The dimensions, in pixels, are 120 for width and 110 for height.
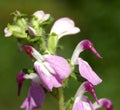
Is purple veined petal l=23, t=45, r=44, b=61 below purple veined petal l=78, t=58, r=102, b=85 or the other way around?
the other way around

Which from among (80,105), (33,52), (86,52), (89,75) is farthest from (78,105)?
(86,52)

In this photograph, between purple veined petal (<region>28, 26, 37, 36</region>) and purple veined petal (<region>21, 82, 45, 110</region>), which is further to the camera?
purple veined petal (<region>21, 82, 45, 110</region>)

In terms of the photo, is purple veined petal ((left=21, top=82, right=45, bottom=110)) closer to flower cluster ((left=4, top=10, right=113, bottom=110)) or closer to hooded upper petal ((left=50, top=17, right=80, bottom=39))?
flower cluster ((left=4, top=10, right=113, bottom=110))

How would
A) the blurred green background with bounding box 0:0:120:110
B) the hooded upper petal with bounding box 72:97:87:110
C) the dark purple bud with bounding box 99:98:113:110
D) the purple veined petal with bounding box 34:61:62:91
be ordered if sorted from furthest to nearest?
the blurred green background with bounding box 0:0:120:110 → the dark purple bud with bounding box 99:98:113:110 → the hooded upper petal with bounding box 72:97:87:110 → the purple veined petal with bounding box 34:61:62:91

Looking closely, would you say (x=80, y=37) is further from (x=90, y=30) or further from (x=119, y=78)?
(x=119, y=78)

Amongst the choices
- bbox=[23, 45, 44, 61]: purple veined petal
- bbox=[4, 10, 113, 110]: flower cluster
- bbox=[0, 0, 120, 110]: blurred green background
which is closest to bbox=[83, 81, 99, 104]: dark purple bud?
bbox=[4, 10, 113, 110]: flower cluster

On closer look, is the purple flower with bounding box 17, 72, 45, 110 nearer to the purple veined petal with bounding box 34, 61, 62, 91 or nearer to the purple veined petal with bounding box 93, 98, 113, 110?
the purple veined petal with bounding box 34, 61, 62, 91

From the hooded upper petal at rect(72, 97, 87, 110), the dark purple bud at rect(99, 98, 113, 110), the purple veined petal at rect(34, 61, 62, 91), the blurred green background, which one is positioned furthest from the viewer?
the blurred green background

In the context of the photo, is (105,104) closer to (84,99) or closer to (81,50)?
(84,99)

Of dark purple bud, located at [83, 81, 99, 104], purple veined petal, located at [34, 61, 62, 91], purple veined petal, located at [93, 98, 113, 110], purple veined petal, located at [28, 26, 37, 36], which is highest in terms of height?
purple veined petal, located at [28, 26, 37, 36]
